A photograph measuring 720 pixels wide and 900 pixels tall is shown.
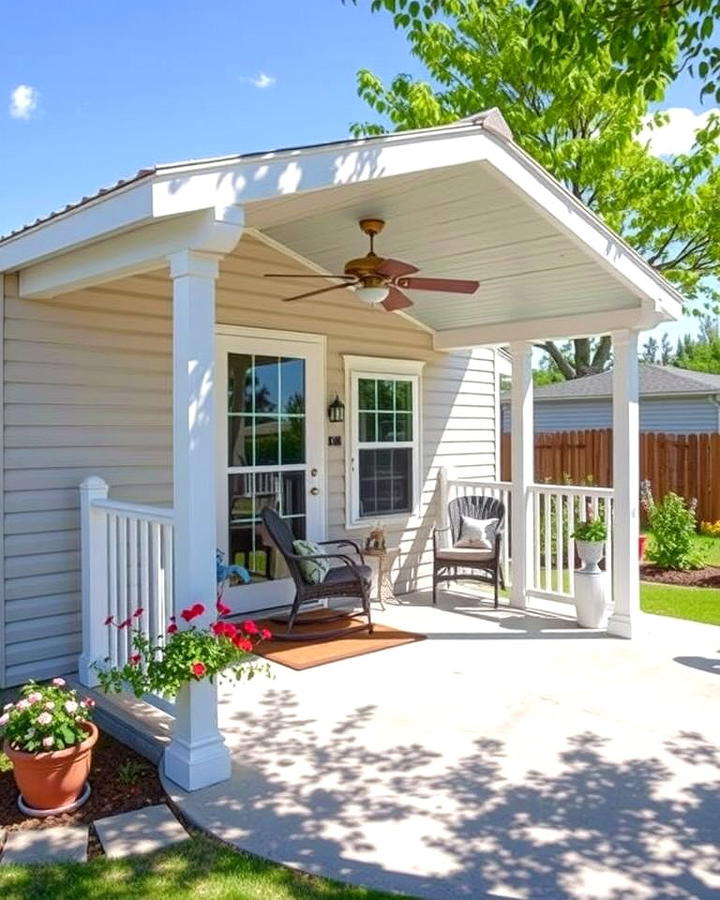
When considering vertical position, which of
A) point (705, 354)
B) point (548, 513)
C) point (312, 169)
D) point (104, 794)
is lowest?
point (104, 794)

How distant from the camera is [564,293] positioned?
5.46m

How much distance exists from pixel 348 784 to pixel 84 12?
23.3 feet

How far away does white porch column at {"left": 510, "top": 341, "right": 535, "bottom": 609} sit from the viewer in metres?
6.22

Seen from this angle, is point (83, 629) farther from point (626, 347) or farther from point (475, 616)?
point (626, 347)

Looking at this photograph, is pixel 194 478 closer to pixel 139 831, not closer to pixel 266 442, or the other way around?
pixel 139 831

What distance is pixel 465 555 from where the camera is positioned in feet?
20.4

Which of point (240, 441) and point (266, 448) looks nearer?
point (240, 441)

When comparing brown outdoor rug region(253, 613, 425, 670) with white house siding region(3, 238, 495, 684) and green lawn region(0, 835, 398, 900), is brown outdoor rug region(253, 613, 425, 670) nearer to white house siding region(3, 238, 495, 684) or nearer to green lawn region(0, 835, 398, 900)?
white house siding region(3, 238, 495, 684)

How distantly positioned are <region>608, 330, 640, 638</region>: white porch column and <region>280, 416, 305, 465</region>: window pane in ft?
7.73

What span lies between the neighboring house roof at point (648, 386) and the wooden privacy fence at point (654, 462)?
4115mm

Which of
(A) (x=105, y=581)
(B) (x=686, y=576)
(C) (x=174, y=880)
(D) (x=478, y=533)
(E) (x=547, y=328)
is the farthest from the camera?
(B) (x=686, y=576)

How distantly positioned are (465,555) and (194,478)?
139 inches

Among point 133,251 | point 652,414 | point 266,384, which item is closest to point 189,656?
point 133,251

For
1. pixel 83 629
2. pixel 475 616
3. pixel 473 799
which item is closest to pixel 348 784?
pixel 473 799
